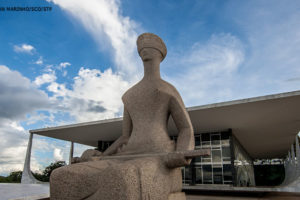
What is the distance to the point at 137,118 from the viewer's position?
11.8 ft

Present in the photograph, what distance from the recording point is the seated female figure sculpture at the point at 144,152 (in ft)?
7.78

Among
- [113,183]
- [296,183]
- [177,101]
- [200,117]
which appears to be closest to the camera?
[113,183]

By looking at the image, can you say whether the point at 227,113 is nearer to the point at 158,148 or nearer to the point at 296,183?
the point at 296,183

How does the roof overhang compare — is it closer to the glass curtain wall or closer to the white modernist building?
the white modernist building

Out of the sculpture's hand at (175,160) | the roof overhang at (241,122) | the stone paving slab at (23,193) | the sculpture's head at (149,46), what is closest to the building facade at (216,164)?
the roof overhang at (241,122)

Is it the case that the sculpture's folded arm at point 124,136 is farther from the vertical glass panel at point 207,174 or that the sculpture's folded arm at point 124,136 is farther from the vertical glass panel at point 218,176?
the vertical glass panel at point 207,174

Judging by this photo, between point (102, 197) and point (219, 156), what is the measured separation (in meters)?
16.6

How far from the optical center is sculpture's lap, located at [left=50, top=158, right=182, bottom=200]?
231 cm

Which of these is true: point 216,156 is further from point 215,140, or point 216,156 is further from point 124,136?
point 124,136

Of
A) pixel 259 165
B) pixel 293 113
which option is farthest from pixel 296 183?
pixel 259 165

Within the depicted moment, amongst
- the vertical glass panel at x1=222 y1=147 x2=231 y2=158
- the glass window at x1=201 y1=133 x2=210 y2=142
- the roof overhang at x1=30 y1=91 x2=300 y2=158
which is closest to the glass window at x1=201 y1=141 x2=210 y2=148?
the glass window at x1=201 y1=133 x2=210 y2=142

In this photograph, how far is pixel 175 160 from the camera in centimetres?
270

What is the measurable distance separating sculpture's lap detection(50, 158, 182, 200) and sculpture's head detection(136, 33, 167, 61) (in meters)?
1.71

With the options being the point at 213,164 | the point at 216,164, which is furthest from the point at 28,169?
the point at 216,164
